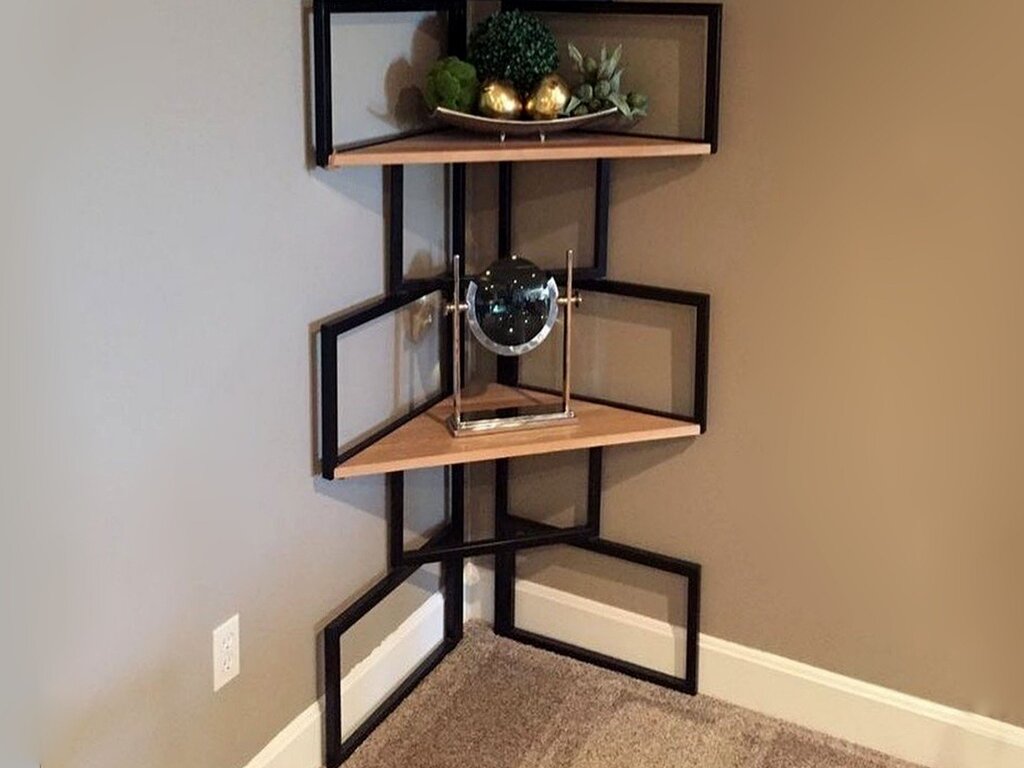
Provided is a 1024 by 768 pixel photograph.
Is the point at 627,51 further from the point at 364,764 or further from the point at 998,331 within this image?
the point at 364,764

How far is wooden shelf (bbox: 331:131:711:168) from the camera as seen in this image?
6.30 ft

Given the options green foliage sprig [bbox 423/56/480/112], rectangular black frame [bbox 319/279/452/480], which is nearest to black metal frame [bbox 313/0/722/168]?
green foliage sprig [bbox 423/56/480/112]

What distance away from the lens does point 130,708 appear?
5.70ft

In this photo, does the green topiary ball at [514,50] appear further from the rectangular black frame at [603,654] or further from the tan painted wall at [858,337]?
the rectangular black frame at [603,654]

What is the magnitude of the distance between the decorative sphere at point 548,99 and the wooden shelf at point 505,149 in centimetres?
4

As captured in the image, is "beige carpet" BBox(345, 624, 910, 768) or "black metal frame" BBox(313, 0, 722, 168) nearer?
"black metal frame" BBox(313, 0, 722, 168)

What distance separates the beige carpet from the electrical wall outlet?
387 millimetres

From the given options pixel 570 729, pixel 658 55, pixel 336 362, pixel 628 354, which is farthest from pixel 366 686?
pixel 658 55

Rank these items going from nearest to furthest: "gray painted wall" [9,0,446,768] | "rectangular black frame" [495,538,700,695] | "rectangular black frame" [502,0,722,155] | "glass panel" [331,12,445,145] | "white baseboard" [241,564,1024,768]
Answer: "gray painted wall" [9,0,446,768]
"glass panel" [331,12,445,145]
"rectangular black frame" [502,0,722,155]
"white baseboard" [241,564,1024,768]
"rectangular black frame" [495,538,700,695]

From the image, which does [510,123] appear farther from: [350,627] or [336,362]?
[350,627]

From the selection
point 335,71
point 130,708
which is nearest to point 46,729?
point 130,708

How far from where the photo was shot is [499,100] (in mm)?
2051

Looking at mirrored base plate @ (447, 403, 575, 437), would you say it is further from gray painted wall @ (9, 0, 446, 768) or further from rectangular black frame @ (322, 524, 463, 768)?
rectangular black frame @ (322, 524, 463, 768)

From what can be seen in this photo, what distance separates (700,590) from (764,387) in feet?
1.42
